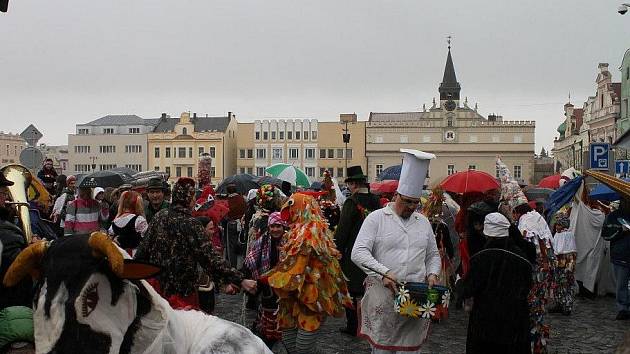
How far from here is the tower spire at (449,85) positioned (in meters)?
102

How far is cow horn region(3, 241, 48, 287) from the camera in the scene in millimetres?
2570

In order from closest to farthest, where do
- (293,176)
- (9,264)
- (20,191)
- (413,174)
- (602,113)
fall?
(9,264)
(20,191)
(413,174)
(293,176)
(602,113)

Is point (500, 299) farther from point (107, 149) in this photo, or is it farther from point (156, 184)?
point (107, 149)

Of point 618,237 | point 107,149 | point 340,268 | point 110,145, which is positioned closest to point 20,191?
point 340,268

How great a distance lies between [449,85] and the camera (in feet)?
336

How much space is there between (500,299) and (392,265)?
1.11m

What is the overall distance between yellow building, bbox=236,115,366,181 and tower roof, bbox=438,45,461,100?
16.6 meters

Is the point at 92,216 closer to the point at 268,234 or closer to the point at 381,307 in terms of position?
the point at 268,234

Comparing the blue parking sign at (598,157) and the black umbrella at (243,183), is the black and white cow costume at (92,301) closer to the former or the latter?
the blue parking sign at (598,157)

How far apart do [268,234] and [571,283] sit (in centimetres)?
613

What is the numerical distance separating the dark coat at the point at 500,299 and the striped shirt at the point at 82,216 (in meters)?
6.41

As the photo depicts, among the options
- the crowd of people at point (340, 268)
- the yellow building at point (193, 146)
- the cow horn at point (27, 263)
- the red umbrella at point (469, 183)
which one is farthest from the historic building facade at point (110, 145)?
the cow horn at point (27, 263)

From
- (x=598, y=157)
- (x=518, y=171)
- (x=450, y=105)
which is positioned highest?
(x=450, y=105)

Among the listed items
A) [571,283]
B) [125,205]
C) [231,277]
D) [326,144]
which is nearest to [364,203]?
[125,205]
